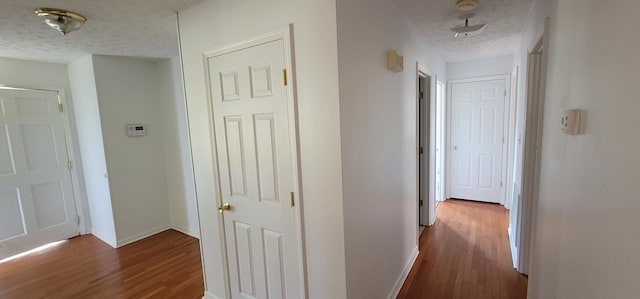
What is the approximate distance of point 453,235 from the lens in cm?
325

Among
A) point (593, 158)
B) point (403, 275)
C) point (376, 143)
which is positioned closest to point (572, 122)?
point (593, 158)

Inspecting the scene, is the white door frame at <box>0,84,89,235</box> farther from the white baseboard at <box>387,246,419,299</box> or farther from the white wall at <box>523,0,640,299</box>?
the white wall at <box>523,0,640,299</box>

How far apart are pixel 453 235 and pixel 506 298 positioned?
115 centimetres

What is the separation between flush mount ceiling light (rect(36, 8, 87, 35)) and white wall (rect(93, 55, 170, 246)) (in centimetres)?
135

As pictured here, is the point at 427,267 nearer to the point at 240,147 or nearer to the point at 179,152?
the point at 240,147

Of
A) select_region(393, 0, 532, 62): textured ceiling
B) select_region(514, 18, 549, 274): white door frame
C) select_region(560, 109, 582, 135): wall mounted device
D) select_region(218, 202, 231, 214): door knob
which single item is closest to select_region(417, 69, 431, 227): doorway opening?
select_region(393, 0, 532, 62): textured ceiling

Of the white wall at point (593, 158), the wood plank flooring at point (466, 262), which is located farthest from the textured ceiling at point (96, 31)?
the wood plank flooring at point (466, 262)

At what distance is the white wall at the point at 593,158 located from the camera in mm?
684

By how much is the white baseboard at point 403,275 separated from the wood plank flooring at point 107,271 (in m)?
1.67

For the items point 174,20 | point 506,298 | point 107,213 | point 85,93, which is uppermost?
point 174,20

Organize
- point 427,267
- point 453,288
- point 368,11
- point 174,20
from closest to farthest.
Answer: point 368,11
point 174,20
point 453,288
point 427,267

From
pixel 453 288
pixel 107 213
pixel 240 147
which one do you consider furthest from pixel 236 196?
pixel 107 213

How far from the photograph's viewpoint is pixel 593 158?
0.91 meters

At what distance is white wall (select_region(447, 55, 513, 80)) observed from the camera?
3.93 metres
